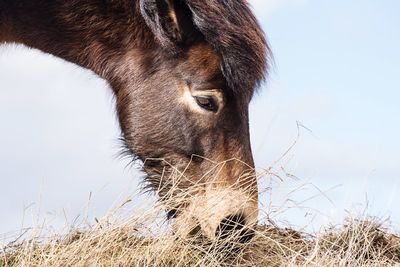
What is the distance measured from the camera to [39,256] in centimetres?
548

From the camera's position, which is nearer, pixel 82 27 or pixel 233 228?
pixel 233 228

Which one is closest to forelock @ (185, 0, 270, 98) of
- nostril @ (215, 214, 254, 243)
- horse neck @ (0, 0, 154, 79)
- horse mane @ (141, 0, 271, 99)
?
horse mane @ (141, 0, 271, 99)

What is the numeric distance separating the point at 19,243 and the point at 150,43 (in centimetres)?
190

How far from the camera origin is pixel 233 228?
5465 millimetres

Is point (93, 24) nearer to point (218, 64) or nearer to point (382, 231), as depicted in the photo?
point (218, 64)

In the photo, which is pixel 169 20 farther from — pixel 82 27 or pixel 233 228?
pixel 233 228

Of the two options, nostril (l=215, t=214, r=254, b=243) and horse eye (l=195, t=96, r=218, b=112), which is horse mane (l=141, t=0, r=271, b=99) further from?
nostril (l=215, t=214, r=254, b=243)

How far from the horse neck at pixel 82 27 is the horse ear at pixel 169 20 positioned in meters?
0.19

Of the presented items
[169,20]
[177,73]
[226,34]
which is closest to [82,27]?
[169,20]

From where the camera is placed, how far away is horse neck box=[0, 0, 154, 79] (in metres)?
6.02

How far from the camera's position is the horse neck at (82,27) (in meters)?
6.02

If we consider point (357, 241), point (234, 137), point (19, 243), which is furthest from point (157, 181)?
point (357, 241)

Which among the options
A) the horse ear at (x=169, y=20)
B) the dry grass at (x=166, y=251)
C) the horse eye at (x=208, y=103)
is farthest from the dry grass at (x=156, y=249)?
the horse ear at (x=169, y=20)

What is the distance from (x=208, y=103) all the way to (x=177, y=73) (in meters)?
0.39
